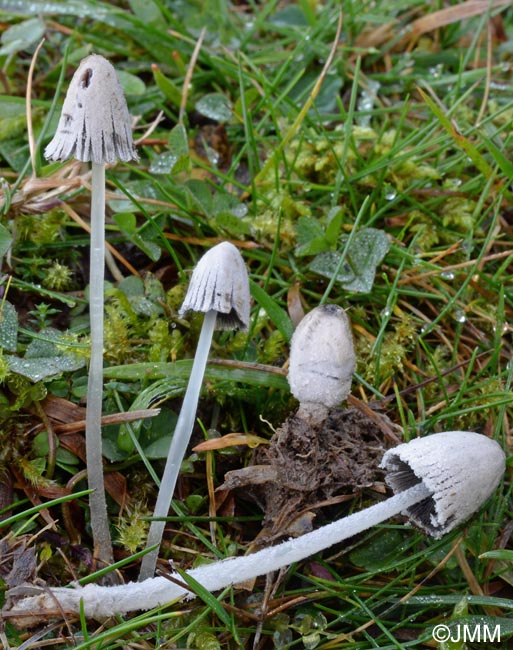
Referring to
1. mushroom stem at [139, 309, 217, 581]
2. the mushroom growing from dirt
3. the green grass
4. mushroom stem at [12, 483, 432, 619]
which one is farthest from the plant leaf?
mushroom stem at [12, 483, 432, 619]

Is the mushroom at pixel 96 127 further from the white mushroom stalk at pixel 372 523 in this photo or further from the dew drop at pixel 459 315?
the dew drop at pixel 459 315

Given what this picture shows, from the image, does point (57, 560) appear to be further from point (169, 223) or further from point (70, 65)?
point (70, 65)

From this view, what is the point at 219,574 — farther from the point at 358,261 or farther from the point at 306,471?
the point at 358,261

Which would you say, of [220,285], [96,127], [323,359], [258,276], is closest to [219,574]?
[323,359]

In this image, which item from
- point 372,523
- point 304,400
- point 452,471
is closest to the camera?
point 452,471

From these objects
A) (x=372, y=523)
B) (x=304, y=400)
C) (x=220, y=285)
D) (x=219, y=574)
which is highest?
(x=220, y=285)

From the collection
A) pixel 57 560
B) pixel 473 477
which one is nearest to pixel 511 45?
pixel 473 477
